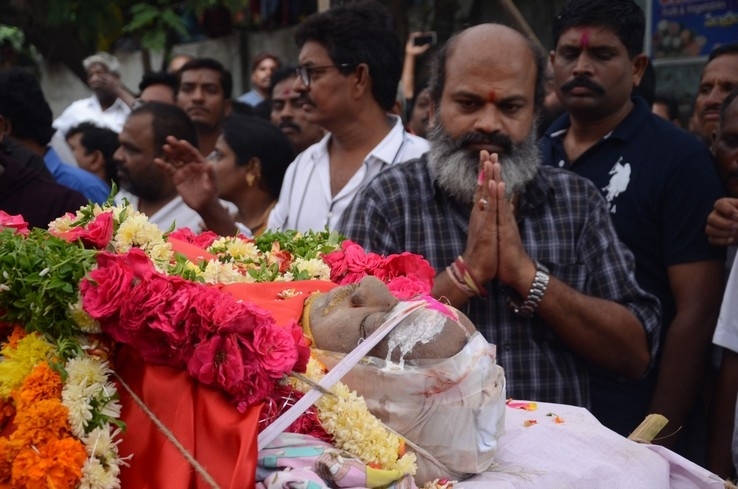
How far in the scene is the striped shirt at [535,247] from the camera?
3555 mm

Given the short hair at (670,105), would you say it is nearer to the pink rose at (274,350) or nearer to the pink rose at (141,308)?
the pink rose at (274,350)

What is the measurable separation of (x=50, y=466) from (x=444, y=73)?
240 centimetres

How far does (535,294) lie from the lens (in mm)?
3430

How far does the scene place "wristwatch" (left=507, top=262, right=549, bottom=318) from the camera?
3424mm

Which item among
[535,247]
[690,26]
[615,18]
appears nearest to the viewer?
[535,247]

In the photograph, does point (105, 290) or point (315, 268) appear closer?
point (105, 290)

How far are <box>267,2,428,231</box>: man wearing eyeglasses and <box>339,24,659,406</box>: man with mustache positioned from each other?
966 mm

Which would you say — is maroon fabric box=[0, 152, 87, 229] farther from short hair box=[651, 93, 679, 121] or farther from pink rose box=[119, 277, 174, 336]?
short hair box=[651, 93, 679, 121]

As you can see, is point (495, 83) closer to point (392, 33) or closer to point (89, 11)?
point (392, 33)

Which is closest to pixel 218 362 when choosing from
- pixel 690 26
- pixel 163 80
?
pixel 163 80

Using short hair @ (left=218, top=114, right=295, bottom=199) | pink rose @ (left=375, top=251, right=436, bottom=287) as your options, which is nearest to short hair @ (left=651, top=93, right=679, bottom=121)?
short hair @ (left=218, top=114, right=295, bottom=199)

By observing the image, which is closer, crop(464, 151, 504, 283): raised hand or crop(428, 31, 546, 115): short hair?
crop(464, 151, 504, 283): raised hand

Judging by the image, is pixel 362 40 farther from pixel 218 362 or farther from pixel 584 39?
pixel 218 362

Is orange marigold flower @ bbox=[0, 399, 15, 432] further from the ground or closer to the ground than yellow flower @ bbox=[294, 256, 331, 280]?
closer to the ground
